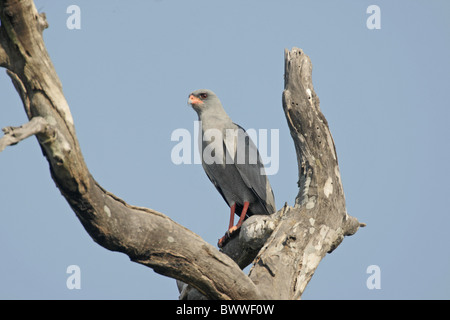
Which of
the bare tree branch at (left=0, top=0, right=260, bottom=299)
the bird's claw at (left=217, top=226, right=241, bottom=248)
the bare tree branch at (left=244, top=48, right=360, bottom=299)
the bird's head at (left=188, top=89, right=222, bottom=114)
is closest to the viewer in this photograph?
the bare tree branch at (left=0, top=0, right=260, bottom=299)

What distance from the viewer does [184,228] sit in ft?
13.1

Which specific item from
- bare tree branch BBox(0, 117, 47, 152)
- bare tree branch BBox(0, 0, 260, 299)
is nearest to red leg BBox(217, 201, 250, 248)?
bare tree branch BBox(0, 0, 260, 299)

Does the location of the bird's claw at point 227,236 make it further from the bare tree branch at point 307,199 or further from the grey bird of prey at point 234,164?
the bare tree branch at point 307,199

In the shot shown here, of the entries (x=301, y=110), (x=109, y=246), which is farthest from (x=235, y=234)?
(x=109, y=246)

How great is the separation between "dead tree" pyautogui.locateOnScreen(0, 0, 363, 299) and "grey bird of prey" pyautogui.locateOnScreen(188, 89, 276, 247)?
1.18 metres

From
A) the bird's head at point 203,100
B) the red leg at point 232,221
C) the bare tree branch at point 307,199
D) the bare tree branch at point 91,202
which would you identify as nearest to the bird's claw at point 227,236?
the red leg at point 232,221

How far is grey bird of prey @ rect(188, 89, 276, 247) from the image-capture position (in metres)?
6.84

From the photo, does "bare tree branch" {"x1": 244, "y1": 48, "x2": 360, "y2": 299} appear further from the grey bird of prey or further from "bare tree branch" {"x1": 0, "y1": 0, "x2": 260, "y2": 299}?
the grey bird of prey

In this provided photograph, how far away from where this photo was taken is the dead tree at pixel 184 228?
3.18 metres

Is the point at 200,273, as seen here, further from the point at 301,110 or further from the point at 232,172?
the point at 232,172

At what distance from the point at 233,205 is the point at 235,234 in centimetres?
146

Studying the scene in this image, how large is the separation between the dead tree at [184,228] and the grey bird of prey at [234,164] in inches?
46.6

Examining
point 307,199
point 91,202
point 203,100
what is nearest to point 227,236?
point 307,199

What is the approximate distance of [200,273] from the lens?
3971 mm
